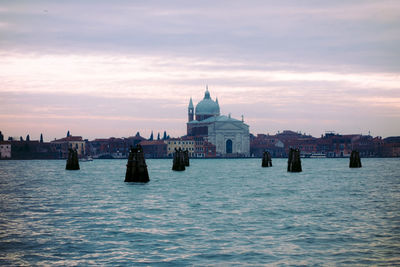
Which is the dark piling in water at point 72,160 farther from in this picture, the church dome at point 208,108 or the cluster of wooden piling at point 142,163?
the church dome at point 208,108

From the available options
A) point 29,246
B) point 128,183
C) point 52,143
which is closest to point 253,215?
point 29,246

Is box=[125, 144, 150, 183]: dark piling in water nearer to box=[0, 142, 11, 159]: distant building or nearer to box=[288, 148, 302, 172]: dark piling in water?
box=[288, 148, 302, 172]: dark piling in water

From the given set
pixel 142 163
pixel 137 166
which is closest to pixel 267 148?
pixel 137 166

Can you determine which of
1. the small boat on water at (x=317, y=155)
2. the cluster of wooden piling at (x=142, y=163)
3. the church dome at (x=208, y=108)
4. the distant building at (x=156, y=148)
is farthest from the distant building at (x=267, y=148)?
the cluster of wooden piling at (x=142, y=163)

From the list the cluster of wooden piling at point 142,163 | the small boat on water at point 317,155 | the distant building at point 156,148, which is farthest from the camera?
the distant building at point 156,148

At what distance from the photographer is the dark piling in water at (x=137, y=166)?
38.9 meters

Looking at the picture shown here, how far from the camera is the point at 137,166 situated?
1599 inches

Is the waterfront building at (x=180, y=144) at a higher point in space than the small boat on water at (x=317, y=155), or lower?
higher

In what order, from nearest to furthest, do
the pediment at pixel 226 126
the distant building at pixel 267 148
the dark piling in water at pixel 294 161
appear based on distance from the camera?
the dark piling in water at pixel 294 161 → the pediment at pixel 226 126 → the distant building at pixel 267 148

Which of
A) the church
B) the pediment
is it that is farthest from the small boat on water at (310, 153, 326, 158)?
the pediment

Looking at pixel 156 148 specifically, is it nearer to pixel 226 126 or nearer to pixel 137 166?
pixel 226 126

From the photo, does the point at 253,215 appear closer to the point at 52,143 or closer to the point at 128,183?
the point at 128,183

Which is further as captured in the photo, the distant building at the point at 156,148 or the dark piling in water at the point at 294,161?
the distant building at the point at 156,148

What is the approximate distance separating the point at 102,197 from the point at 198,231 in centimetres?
1524
